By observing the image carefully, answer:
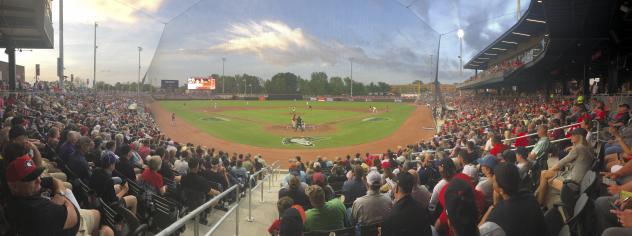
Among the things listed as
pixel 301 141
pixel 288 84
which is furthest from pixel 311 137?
pixel 288 84

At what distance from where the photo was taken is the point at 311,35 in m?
31.3

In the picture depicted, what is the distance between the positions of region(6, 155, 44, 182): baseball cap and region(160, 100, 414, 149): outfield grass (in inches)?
947

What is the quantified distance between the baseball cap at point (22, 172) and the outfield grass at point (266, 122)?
78.9 feet

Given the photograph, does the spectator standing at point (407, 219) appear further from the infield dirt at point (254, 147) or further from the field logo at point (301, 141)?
the field logo at point (301, 141)

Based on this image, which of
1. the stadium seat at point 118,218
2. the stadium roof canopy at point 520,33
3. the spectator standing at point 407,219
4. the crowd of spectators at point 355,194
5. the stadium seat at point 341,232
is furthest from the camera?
the stadium roof canopy at point 520,33

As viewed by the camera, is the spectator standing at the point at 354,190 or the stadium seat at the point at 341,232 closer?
the stadium seat at the point at 341,232

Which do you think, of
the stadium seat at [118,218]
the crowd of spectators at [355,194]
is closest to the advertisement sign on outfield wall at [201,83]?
the crowd of spectators at [355,194]

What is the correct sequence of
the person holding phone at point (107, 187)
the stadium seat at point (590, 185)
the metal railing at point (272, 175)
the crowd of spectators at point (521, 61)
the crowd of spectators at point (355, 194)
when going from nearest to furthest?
the crowd of spectators at point (355, 194) < the stadium seat at point (590, 185) < the person holding phone at point (107, 187) < the metal railing at point (272, 175) < the crowd of spectators at point (521, 61)

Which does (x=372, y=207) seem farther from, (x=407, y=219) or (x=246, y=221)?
(x=246, y=221)

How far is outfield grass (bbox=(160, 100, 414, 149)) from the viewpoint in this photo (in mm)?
28484

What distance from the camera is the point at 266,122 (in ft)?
120

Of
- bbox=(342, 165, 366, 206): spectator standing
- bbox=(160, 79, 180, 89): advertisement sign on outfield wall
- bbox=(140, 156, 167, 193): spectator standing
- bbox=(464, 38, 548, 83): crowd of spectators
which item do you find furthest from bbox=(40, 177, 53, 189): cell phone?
bbox=(160, 79, 180, 89): advertisement sign on outfield wall

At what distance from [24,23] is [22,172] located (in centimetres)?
1756

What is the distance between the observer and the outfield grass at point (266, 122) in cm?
2848
